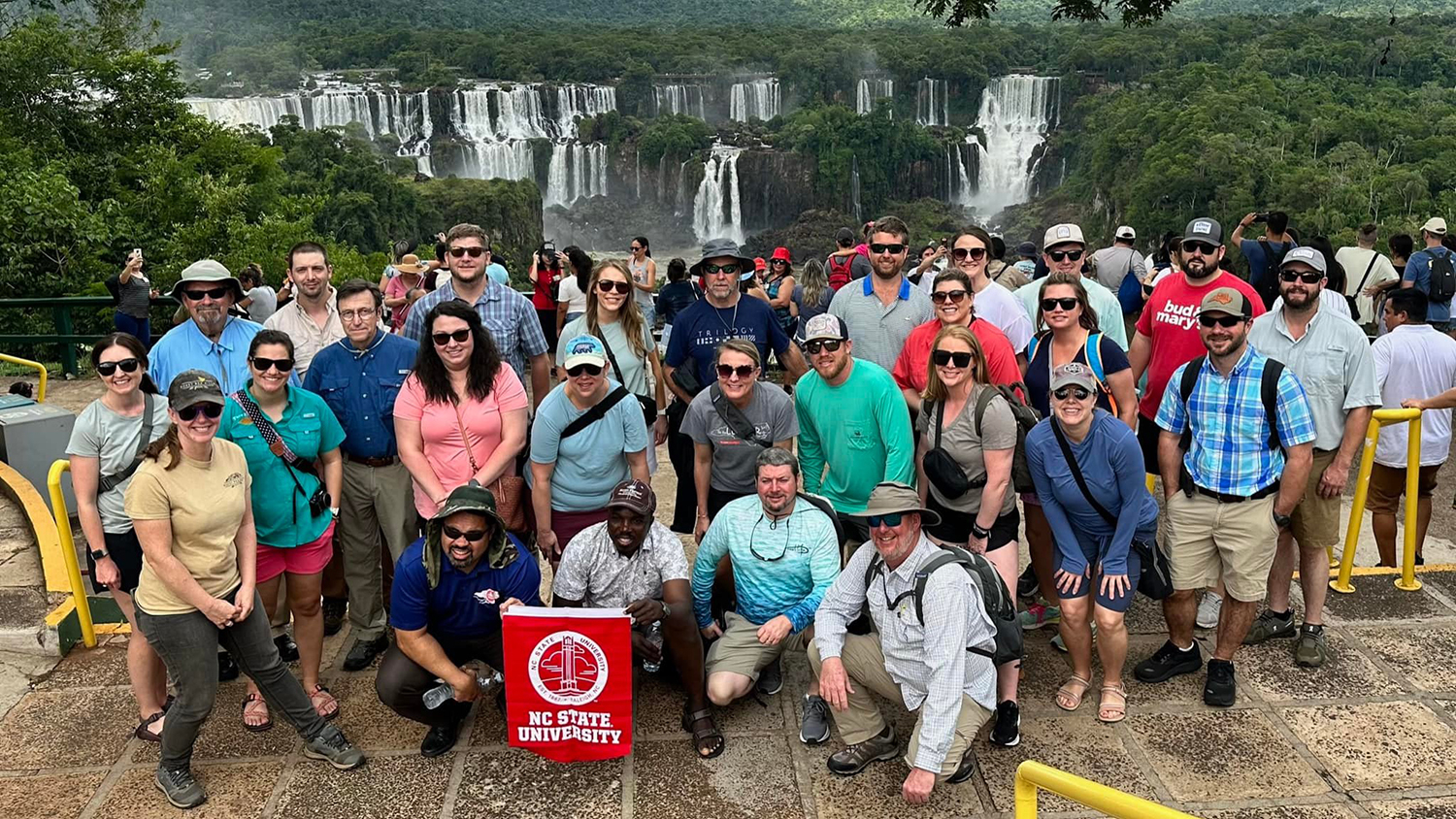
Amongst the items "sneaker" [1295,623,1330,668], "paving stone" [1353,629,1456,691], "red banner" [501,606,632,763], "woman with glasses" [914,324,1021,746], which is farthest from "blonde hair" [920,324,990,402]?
"paving stone" [1353,629,1456,691]

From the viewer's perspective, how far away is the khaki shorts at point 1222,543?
4277mm

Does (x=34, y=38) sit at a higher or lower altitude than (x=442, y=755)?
higher

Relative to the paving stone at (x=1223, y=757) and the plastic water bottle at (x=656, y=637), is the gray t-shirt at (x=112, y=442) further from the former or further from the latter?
the paving stone at (x=1223, y=757)

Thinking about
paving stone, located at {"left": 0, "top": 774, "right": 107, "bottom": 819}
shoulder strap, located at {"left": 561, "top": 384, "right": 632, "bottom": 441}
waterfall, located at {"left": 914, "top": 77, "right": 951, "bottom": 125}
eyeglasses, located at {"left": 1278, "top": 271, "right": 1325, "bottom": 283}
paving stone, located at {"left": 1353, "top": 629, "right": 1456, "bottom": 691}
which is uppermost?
waterfall, located at {"left": 914, "top": 77, "right": 951, "bottom": 125}

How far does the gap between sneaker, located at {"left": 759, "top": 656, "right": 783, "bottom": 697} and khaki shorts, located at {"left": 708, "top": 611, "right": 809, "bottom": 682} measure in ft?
0.55

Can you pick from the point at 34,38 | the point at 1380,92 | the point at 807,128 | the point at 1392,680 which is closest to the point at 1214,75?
the point at 1380,92

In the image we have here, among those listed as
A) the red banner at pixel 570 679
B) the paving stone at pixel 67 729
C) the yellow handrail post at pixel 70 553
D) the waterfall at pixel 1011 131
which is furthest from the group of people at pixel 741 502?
the waterfall at pixel 1011 131

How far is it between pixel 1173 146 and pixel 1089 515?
2284 inches

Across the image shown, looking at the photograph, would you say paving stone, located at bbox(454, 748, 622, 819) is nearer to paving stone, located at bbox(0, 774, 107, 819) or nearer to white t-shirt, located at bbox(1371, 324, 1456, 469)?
paving stone, located at bbox(0, 774, 107, 819)

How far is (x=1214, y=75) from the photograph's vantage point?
2854 inches

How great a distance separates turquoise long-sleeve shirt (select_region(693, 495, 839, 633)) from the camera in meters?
4.25

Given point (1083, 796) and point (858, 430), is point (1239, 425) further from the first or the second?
point (1083, 796)

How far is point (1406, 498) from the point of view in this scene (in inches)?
217

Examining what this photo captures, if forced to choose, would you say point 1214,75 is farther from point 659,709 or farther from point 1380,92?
point 659,709
